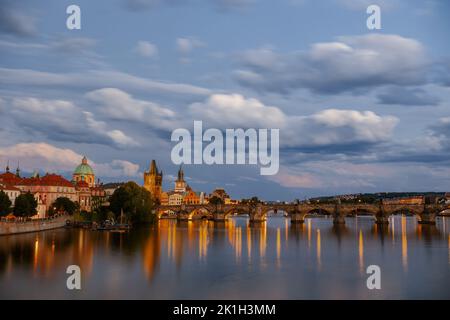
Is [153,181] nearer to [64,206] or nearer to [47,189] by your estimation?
[47,189]

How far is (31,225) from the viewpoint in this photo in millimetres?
56469

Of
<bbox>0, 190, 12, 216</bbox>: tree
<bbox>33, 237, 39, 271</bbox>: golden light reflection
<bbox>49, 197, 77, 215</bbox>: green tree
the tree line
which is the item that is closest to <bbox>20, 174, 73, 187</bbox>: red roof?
the tree line

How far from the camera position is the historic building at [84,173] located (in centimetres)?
11694

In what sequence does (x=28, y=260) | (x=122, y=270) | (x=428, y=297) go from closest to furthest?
(x=428, y=297), (x=122, y=270), (x=28, y=260)

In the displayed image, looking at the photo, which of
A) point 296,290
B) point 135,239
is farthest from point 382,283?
point 135,239

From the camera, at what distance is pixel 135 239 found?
53.2m

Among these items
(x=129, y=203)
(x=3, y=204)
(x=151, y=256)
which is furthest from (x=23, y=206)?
(x=151, y=256)

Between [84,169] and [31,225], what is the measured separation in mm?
62851

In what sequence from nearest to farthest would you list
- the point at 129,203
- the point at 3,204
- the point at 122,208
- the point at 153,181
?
the point at 3,204, the point at 122,208, the point at 129,203, the point at 153,181

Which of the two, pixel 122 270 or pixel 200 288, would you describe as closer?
pixel 200 288

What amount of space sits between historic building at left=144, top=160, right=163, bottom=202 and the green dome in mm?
22434
